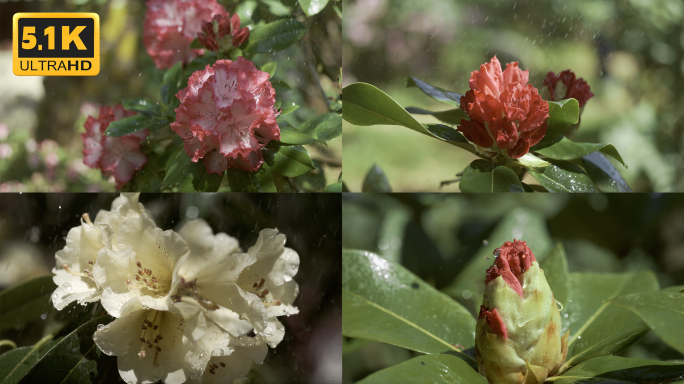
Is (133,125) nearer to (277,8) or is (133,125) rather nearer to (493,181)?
(277,8)

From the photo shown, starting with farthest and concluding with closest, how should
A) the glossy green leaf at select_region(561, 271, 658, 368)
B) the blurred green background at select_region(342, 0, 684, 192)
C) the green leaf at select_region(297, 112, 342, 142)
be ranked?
the blurred green background at select_region(342, 0, 684, 192) < the green leaf at select_region(297, 112, 342, 142) < the glossy green leaf at select_region(561, 271, 658, 368)

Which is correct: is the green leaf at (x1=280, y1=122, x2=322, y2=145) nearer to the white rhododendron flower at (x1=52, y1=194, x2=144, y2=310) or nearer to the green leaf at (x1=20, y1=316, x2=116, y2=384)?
the white rhododendron flower at (x1=52, y1=194, x2=144, y2=310)

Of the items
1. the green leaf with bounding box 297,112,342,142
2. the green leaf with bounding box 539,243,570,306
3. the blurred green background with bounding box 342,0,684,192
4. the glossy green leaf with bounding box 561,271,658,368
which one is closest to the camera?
the glossy green leaf with bounding box 561,271,658,368

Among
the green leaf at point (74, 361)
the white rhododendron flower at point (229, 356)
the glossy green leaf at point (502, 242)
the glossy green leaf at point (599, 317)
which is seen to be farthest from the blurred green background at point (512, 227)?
the green leaf at point (74, 361)

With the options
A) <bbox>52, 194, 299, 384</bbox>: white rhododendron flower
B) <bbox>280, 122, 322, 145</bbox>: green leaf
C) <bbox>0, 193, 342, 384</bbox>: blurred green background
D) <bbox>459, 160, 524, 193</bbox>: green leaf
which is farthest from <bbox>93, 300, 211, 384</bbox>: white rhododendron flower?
<bbox>459, 160, 524, 193</bbox>: green leaf

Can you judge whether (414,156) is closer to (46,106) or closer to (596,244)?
(596,244)

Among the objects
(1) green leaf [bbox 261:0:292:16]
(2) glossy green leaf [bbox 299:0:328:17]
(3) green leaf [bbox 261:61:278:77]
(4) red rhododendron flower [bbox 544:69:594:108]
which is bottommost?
(3) green leaf [bbox 261:61:278:77]

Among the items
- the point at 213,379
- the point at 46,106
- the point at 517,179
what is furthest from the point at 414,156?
the point at 46,106
